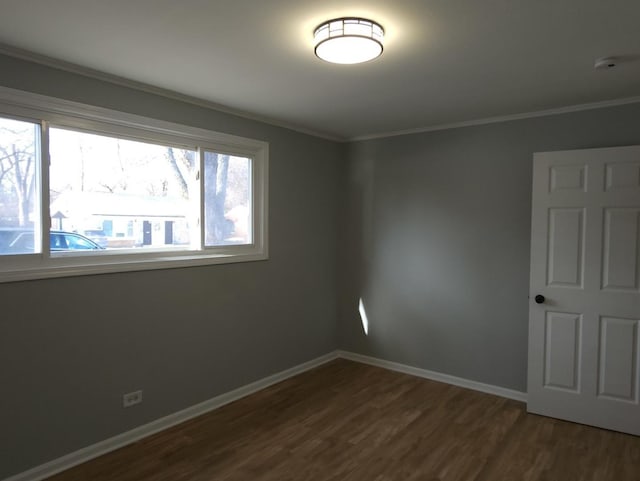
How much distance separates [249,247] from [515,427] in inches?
102

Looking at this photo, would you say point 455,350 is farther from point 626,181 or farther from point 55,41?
point 55,41

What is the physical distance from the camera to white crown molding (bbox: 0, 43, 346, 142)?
2.35 m

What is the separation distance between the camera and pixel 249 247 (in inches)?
149

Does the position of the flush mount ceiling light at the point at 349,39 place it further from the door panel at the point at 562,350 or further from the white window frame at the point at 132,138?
the door panel at the point at 562,350

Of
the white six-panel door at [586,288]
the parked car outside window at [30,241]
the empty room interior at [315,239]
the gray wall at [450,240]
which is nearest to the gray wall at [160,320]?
the empty room interior at [315,239]

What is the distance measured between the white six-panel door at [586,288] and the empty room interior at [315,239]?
2cm

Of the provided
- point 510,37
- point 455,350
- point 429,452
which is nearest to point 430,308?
point 455,350

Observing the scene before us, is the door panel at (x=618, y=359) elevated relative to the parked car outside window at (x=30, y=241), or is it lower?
lower

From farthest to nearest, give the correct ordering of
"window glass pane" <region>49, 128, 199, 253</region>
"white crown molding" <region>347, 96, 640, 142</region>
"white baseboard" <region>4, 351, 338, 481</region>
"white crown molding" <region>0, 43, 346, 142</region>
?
"white crown molding" <region>347, 96, 640, 142</region>
"window glass pane" <region>49, 128, 199, 253</region>
"white baseboard" <region>4, 351, 338, 481</region>
"white crown molding" <region>0, 43, 346, 142</region>

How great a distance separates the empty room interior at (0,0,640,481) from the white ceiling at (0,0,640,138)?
0.02 meters

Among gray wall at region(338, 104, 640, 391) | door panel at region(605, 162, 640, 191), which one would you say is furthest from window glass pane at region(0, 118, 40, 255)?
door panel at region(605, 162, 640, 191)

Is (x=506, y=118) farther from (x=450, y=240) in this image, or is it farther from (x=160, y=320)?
(x=160, y=320)

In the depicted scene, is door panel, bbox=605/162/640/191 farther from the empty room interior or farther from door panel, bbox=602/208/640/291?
door panel, bbox=602/208/640/291

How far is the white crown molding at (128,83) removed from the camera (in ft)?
7.70
